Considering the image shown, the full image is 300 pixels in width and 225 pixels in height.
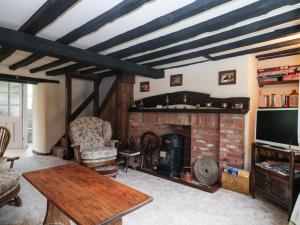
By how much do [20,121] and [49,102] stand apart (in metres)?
1.35

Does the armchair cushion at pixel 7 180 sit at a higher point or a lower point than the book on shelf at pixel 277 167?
lower

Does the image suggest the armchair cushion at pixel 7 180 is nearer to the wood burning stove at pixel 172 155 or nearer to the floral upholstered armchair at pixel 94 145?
the floral upholstered armchair at pixel 94 145

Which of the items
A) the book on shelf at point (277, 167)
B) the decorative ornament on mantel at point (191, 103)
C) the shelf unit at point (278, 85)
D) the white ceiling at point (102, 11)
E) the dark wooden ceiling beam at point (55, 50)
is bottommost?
the book on shelf at point (277, 167)

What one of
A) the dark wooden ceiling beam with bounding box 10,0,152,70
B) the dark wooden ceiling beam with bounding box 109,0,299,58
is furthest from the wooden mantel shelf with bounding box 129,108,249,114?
the dark wooden ceiling beam with bounding box 10,0,152,70

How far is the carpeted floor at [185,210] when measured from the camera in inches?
83.9

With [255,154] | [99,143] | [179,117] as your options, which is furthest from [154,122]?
[255,154]

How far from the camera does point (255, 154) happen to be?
2.69 metres

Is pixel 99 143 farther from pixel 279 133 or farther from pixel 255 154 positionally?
pixel 279 133

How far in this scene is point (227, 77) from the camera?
3.29 m

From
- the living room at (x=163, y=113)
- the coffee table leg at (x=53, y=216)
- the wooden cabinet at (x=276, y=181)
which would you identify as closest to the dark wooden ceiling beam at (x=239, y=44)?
the living room at (x=163, y=113)

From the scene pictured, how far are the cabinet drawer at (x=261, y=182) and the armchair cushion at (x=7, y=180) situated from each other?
2.90 meters

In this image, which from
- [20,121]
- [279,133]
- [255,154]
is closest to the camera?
[279,133]

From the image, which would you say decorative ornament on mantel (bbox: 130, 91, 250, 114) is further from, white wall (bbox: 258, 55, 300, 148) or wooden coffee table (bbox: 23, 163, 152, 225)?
wooden coffee table (bbox: 23, 163, 152, 225)

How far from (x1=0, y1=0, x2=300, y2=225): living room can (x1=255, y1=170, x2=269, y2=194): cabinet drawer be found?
3 cm
